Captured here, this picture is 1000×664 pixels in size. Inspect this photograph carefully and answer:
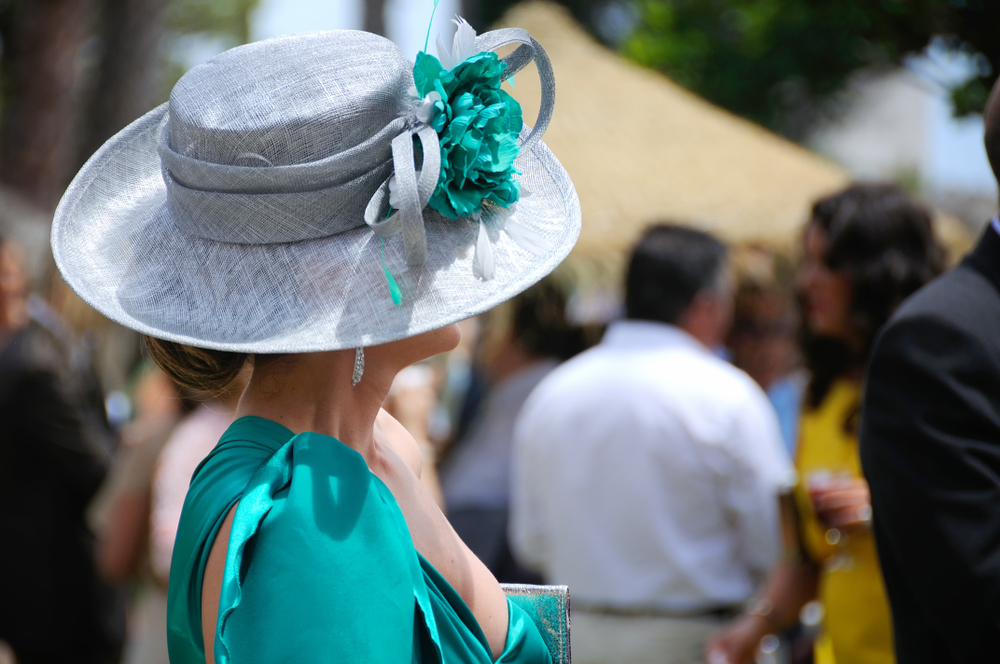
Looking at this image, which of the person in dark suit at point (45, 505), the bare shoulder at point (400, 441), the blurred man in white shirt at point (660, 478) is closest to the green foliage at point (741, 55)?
the blurred man in white shirt at point (660, 478)

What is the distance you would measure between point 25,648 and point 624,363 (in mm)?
2583

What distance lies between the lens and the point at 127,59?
9.02 meters

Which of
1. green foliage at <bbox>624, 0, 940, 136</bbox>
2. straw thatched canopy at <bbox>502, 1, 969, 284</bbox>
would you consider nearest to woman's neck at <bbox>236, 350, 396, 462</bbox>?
straw thatched canopy at <bbox>502, 1, 969, 284</bbox>

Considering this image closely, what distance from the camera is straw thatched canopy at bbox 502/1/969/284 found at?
6789 millimetres

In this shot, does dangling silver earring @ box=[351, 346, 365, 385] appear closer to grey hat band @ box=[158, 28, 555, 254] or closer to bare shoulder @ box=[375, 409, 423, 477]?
grey hat band @ box=[158, 28, 555, 254]

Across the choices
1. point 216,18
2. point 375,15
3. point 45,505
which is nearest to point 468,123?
point 45,505

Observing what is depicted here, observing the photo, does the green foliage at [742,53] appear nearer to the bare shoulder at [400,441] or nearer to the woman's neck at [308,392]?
the bare shoulder at [400,441]

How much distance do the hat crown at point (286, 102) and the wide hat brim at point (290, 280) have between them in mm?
119

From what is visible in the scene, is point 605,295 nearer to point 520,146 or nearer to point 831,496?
point 831,496

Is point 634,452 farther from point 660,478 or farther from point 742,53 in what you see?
point 742,53

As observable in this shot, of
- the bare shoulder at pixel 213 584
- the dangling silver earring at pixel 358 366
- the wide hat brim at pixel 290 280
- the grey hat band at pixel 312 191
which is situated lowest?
the bare shoulder at pixel 213 584

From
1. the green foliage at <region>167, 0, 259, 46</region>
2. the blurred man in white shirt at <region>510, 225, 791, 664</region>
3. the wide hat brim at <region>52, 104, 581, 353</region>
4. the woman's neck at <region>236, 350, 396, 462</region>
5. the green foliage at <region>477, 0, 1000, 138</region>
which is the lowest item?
the green foliage at <region>167, 0, 259, 46</region>

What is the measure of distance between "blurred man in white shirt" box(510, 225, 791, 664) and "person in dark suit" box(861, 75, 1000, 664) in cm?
118

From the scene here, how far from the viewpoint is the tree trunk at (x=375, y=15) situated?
378 inches
